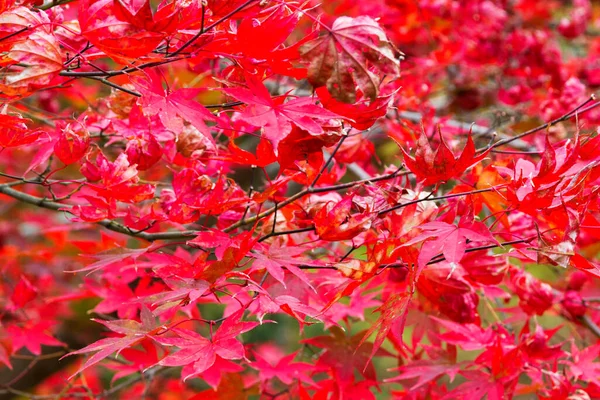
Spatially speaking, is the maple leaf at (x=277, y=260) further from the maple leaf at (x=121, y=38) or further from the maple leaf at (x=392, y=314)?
the maple leaf at (x=121, y=38)

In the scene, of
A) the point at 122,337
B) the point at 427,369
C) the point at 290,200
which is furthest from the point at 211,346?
the point at 427,369

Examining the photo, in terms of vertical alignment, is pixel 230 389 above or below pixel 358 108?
below

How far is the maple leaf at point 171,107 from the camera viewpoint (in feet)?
2.55

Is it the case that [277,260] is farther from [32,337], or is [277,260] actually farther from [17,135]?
[32,337]

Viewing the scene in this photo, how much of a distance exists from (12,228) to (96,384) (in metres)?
0.84

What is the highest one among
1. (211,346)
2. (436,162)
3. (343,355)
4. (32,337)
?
(436,162)

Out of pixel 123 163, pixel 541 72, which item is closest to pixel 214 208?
pixel 123 163

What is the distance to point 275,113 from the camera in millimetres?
789

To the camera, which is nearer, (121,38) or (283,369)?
(121,38)

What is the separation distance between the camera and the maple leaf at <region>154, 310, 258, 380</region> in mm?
837

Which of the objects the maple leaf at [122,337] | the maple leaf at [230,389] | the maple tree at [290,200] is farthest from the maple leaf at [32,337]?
the maple leaf at [122,337]

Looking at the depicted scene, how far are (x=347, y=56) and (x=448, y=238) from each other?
268mm

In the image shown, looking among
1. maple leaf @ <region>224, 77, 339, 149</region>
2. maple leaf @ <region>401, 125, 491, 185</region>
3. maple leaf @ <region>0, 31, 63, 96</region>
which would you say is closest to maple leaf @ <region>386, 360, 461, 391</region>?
maple leaf @ <region>401, 125, 491, 185</region>

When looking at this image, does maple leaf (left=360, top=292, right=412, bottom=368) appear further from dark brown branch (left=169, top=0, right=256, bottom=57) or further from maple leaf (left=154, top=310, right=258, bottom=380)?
dark brown branch (left=169, top=0, right=256, bottom=57)
